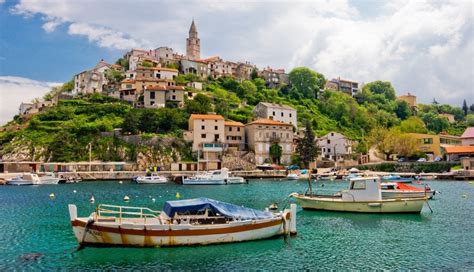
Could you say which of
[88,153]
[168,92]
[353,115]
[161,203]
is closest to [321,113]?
[353,115]

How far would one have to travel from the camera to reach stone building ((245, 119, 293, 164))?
87.2 metres

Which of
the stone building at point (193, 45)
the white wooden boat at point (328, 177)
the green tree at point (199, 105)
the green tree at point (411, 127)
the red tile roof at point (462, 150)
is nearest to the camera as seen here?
the white wooden boat at point (328, 177)

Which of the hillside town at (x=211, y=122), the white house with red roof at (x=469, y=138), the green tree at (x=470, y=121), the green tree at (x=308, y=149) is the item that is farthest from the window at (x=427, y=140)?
the green tree at (x=470, y=121)

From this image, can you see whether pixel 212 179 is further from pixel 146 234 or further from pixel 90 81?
pixel 90 81

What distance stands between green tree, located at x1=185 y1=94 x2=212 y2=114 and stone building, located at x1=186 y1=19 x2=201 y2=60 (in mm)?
67120

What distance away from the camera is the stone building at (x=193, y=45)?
528 ft

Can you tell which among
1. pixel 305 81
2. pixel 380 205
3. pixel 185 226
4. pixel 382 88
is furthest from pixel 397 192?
pixel 382 88

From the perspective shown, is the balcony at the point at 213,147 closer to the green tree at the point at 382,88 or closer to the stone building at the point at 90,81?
the stone building at the point at 90,81

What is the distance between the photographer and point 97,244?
2086 cm

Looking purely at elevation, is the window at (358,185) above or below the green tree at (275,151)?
below

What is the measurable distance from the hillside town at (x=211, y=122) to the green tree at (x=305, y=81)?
25066 millimetres

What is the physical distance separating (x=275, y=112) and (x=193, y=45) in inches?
2882

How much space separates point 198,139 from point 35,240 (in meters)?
61.5

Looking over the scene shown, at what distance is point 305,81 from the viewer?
5728 inches
